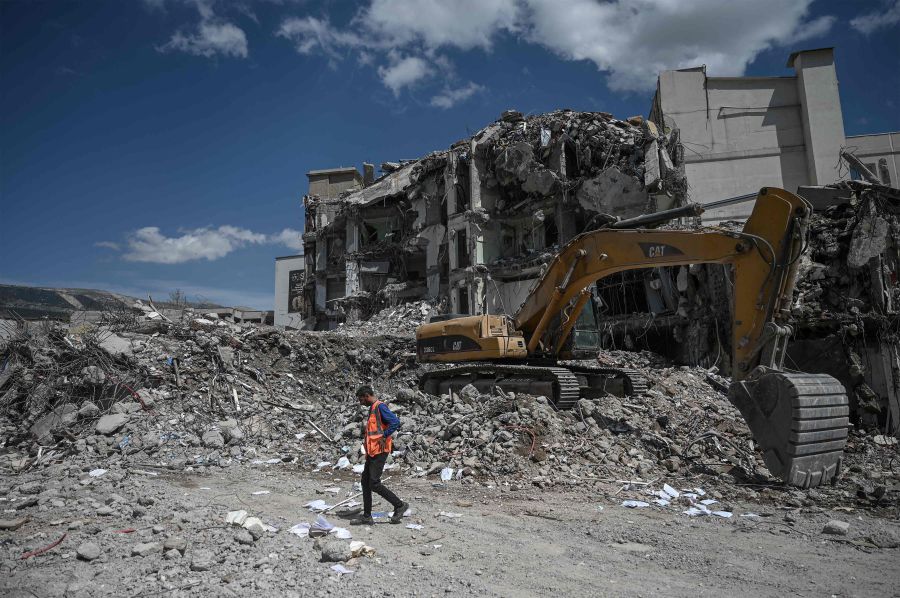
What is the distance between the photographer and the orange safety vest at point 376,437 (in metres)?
5.41

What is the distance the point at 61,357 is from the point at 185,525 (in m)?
8.00

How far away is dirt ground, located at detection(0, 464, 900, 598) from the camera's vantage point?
12.3ft

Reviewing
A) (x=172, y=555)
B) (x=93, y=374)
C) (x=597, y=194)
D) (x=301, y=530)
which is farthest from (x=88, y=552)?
(x=597, y=194)

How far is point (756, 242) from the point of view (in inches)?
260

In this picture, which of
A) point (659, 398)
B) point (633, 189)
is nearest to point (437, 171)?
point (633, 189)

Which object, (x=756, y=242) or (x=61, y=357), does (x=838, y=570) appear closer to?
(x=756, y=242)

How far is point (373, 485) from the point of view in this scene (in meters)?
5.32

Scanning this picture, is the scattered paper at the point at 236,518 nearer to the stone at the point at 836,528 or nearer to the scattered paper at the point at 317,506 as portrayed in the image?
the scattered paper at the point at 317,506

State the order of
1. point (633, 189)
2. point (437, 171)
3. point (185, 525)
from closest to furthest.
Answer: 1. point (185, 525)
2. point (633, 189)
3. point (437, 171)

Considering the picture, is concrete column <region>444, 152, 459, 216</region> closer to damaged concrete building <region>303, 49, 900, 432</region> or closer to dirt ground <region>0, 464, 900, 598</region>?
damaged concrete building <region>303, 49, 900, 432</region>

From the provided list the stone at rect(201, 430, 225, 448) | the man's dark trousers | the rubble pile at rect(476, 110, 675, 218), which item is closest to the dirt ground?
the man's dark trousers

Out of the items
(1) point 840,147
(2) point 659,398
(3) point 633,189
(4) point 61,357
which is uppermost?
(1) point 840,147

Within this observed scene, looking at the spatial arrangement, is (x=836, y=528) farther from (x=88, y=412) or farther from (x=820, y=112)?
(x=820, y=112)

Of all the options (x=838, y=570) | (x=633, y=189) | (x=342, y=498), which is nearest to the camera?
(x=838, y=570)
